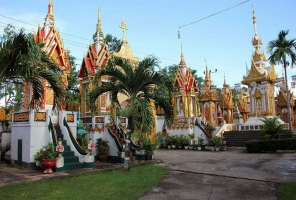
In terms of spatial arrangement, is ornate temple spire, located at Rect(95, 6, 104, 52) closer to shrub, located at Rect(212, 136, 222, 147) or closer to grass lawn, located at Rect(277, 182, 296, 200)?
shrub, located at Rect(212, 136, 222, 147)

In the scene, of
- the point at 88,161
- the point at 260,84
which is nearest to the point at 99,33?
the point at 88,161

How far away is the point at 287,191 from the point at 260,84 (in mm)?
19233

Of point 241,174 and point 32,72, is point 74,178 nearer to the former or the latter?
Answer: point 32,72

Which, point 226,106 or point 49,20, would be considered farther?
point 226,106

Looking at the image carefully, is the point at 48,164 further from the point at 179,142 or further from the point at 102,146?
the point at 179,142

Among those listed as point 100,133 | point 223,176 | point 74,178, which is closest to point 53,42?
point 100,133

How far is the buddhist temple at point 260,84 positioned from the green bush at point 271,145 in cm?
842

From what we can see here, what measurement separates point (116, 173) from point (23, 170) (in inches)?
142

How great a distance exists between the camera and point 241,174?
9.20m

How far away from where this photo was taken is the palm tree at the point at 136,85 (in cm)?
1002

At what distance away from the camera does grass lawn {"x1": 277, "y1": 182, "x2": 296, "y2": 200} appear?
6289mm

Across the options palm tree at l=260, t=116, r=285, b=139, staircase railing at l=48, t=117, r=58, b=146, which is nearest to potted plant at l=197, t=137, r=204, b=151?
palm tree at l=260, t=116, r=285, b=139

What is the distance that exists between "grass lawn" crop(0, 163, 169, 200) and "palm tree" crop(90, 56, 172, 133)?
1.84m

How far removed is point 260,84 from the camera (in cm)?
2448
